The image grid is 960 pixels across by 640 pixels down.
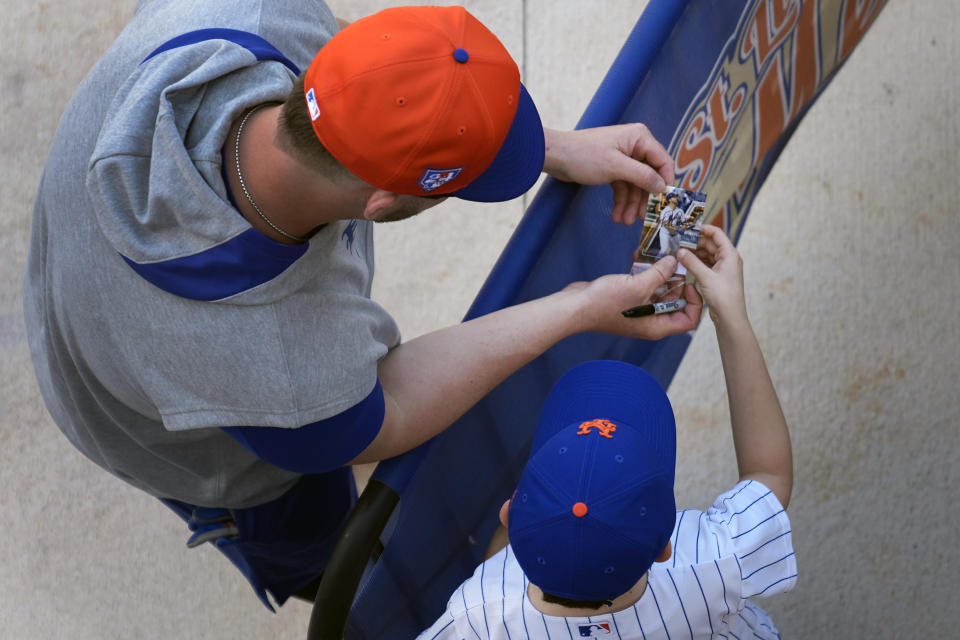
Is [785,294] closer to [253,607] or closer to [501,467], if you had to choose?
[501,467]

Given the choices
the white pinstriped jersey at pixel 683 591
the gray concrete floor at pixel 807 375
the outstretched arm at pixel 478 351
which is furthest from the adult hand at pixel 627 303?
the gray concrete floor at pixel 807 375

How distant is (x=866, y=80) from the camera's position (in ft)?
11.3

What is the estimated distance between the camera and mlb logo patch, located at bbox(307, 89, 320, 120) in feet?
4.42

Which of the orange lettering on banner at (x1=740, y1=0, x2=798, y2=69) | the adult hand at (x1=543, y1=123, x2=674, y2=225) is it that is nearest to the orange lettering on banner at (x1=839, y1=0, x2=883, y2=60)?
the orange lettering on banner at (x1=740, y1=0, x2=798, y2=69)

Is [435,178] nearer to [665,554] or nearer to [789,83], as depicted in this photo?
[665,554]

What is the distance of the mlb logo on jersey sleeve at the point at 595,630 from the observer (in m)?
1.59

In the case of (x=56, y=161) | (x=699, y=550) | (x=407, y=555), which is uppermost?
(x=56, y=161)

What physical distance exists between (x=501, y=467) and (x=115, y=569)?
5.83 ft

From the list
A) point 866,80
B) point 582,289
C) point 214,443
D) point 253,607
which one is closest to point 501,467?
point 582,289

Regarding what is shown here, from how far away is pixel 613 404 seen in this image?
166 cm

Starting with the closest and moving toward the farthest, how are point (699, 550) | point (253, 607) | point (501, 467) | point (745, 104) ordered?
1. point (699, 550)
2. point (501, 467)
3. point (745, 104)
4. point (253, 607)

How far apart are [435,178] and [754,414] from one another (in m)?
0.84

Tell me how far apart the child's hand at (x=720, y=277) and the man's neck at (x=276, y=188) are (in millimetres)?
751

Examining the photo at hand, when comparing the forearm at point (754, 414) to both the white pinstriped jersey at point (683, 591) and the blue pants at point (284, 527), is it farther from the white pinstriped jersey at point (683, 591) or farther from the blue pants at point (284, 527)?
the blue pants at point (284, 527)
